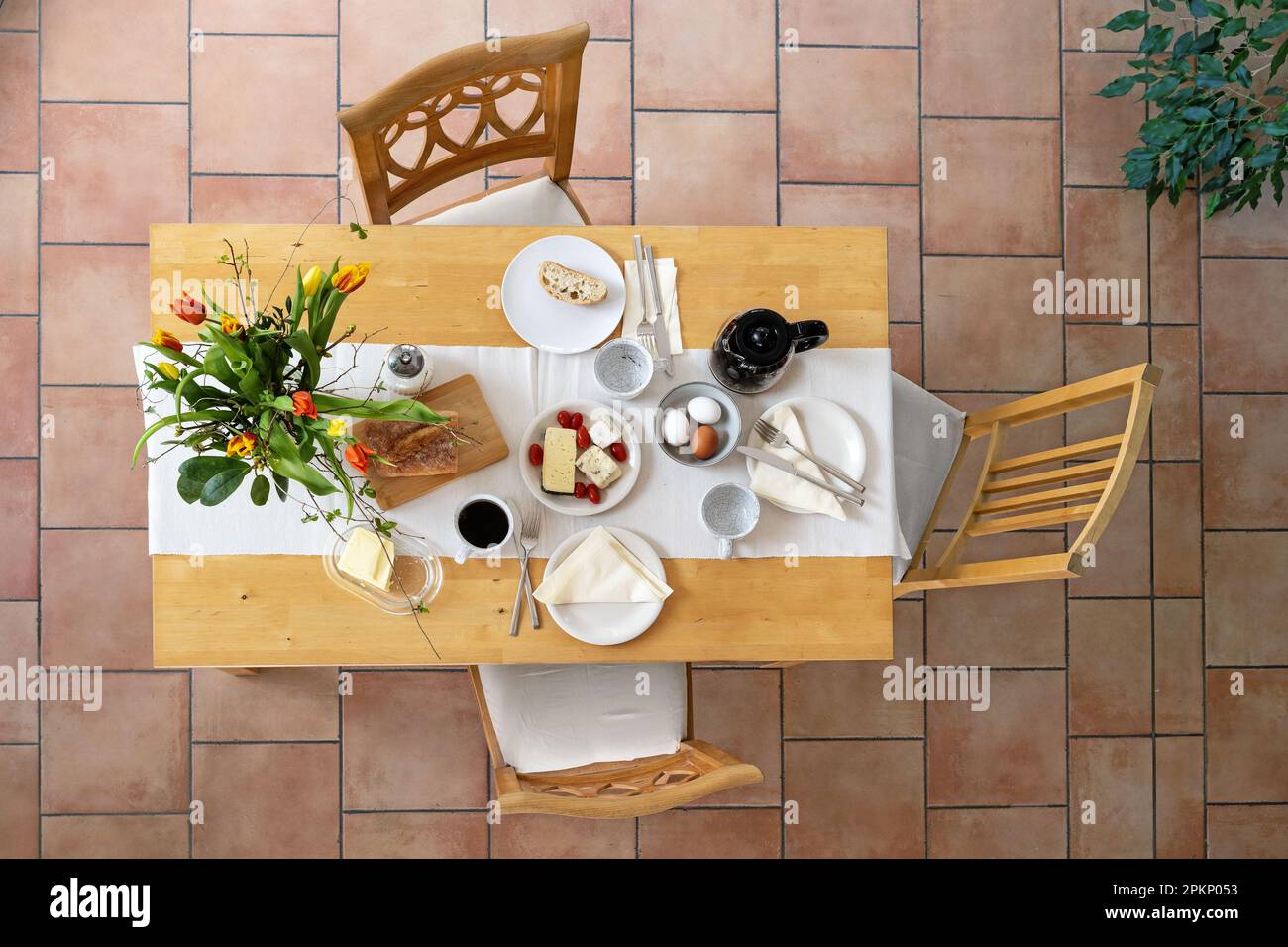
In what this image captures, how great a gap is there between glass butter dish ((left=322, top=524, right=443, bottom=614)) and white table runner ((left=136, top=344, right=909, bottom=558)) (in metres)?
0.03

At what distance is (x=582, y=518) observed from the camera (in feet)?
5.20

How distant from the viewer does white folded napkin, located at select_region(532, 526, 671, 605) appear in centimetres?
154

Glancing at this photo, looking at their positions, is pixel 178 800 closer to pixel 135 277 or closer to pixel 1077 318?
pixel 135 277

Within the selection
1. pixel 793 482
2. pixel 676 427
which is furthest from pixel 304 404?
pixel 793 482

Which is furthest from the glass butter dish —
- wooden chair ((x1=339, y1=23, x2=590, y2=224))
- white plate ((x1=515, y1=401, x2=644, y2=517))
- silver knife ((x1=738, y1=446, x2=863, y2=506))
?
wooden chair ((x1=339, y1=23, x2=590, y2=224))

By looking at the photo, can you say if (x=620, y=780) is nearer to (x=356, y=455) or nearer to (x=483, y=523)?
(x=483, y=523)

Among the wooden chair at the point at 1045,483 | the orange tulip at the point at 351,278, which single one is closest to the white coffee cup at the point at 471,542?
the orange tulip at the point at 351,278

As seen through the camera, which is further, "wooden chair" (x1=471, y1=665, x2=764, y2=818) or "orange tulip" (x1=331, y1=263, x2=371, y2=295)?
"wooden chair" (x1=471, y1=665, x2=764, y2=818)

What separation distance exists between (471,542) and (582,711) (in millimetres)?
552

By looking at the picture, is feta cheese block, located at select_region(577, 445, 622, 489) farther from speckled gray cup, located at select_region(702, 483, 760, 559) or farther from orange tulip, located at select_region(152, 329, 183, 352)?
orange tulip, located at select_region(152, 329, 183, 352)

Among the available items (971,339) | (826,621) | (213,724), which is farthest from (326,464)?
(971,339)

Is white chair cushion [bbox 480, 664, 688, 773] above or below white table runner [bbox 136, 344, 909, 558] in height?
→ below

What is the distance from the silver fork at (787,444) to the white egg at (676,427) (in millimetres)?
151

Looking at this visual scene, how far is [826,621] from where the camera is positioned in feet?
5.24
